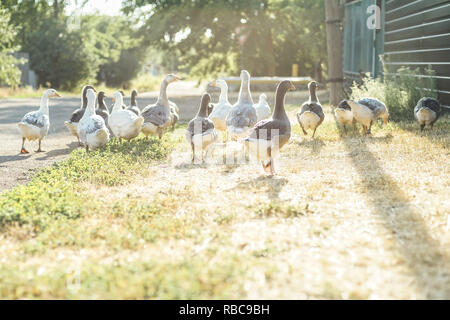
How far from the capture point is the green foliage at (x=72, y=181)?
5113 mm

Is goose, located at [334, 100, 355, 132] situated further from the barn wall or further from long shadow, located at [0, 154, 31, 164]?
long shadow, located at [0, 154, 31, 164]

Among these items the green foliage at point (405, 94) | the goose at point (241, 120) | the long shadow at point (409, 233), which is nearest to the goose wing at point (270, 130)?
the long shadow at point (409, 233)

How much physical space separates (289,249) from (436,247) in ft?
3.99

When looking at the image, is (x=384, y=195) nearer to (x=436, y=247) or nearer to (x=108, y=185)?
(x=436, y=247)

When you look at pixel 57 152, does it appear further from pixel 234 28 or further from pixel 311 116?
pixel 234 28

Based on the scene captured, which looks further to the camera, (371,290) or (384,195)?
(384,195)

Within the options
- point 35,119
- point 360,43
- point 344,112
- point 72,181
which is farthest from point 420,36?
point 72,181

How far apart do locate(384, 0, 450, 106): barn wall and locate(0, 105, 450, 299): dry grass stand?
7.03m

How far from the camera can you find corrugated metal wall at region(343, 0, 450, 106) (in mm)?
13266

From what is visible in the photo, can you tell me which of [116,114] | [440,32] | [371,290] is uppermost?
[440,32]

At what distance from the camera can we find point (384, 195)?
19.4 ft

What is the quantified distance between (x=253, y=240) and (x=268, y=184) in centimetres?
228

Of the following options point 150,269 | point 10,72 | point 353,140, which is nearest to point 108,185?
point 150,269

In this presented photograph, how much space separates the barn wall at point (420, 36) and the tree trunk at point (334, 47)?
5.08 feet
